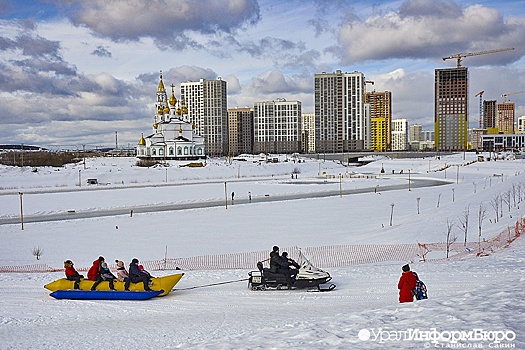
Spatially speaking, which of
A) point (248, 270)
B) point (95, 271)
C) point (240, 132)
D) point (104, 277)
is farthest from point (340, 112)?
point (104, 277)

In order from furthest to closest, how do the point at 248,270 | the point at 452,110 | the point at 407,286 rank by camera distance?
1. the point at 452,110
2. the point at 248,270
3. the point at 407,286

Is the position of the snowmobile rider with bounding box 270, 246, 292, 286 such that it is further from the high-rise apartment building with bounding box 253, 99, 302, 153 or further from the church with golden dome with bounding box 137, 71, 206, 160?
the high-rise apartment building with bounding box 253, 99, 302, 153

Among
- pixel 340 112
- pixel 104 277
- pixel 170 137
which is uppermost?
pixel 340 112

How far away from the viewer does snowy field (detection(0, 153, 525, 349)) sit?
335 inches

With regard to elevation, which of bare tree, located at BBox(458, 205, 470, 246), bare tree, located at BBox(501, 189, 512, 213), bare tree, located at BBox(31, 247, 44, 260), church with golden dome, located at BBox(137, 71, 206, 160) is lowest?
bare tree, located at BBox(31, 247, 44, 260)

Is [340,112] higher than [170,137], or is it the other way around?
[340,112]

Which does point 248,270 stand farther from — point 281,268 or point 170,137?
point 170,137

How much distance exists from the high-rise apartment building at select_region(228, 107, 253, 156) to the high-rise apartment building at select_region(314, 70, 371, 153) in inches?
1201

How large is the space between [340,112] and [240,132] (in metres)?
42.7

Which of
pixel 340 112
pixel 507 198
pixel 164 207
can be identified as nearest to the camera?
pixel 507 198

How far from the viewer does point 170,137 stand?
10825cm

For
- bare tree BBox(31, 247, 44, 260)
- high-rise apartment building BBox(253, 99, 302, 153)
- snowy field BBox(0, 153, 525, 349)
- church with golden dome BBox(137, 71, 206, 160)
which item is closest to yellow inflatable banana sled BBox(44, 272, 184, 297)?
snowy field BBox(0, 153, 525, 349)

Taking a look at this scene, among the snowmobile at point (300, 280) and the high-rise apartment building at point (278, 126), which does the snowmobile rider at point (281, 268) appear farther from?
the high-rise apartment building at point (278, 126)

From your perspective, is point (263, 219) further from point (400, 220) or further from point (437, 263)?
point (437, 263)
